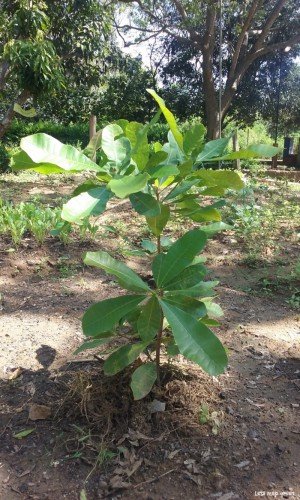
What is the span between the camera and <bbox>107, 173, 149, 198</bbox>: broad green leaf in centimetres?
105

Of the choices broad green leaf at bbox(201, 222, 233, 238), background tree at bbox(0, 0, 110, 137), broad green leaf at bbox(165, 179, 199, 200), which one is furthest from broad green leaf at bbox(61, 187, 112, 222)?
background tree at bbox(0, 0, 110, 137)

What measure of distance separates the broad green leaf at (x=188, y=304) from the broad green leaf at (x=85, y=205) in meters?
0.37

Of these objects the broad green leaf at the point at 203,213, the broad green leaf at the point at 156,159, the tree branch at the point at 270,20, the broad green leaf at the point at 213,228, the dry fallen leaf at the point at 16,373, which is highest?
the tree branch at the point at 270,20

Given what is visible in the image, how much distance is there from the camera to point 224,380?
185 cm

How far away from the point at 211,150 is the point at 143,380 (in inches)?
32.2

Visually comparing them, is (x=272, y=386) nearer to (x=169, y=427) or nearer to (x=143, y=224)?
(x=169, y=427)

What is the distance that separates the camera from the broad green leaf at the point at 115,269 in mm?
1217

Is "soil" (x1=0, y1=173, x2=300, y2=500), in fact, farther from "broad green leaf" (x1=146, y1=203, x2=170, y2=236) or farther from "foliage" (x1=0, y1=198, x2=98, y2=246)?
"foliage" (x1=0, y1=198, x2=98, y2=246)

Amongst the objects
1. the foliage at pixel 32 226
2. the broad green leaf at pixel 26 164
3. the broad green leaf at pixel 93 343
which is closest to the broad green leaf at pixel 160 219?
the broad green leaf at pixel 26 164

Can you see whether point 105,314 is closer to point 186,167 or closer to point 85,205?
point 85,205

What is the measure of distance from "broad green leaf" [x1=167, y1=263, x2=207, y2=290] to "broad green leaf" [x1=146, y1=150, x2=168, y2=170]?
0.35 m

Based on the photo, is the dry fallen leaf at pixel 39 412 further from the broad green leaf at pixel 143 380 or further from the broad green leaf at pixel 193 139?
the broad green leaf at pixel 193 139

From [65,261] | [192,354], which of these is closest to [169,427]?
[192,354]

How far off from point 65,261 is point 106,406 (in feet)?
6.67
